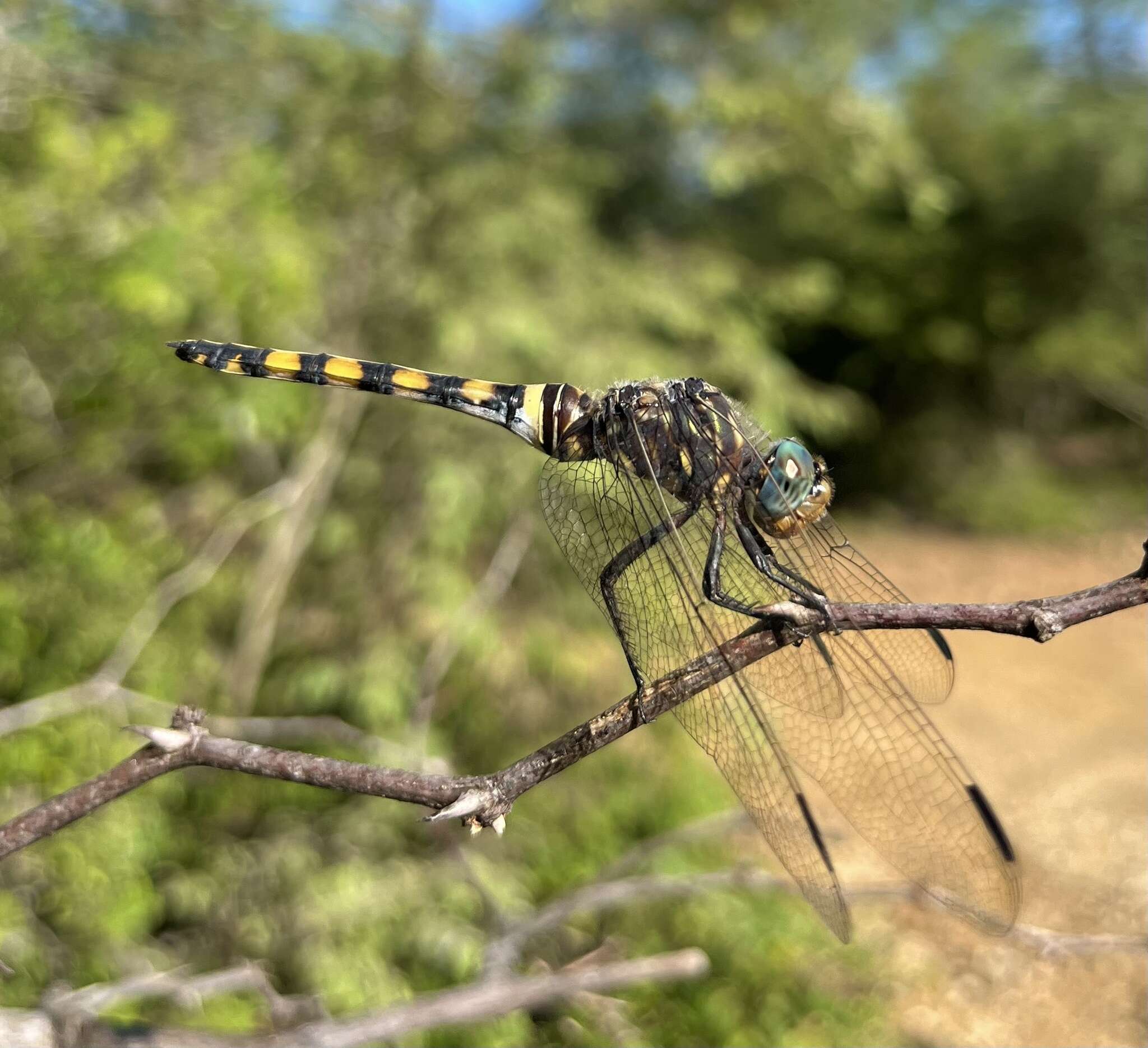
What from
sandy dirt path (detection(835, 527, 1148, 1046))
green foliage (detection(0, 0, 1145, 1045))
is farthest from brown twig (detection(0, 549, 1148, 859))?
sandy dirt path (detection(835, 527, 1148, 1046))

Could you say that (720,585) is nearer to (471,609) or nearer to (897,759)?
(897,759)

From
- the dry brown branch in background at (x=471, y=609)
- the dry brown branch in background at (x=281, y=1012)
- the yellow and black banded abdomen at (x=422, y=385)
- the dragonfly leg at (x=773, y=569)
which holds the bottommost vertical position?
the dry brown branch in background at (x=281, y=1012)

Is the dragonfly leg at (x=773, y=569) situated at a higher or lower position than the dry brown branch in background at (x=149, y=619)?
lower

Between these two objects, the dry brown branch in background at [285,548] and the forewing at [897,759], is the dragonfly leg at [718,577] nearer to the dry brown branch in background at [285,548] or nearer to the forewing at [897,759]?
the forewing at [897,759]

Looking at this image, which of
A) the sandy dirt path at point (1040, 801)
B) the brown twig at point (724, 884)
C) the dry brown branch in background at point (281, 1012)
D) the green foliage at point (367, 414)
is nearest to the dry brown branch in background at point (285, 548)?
the green foliage at point (367, 414)

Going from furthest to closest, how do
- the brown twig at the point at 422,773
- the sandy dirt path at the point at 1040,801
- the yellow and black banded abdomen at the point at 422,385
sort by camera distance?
the sandy dirt path at the point at 1040,801
the yellow and black banded abdomen at the point at 422,385
the brown twig at the point at 422,773

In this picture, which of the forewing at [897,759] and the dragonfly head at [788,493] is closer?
the forewing at [897,759]

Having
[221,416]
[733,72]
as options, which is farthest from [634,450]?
[733,72]

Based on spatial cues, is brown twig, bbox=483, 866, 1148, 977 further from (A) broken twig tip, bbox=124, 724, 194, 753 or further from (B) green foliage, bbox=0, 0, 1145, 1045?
(A) broken twig tip, bbox=124, 724, 194, 753

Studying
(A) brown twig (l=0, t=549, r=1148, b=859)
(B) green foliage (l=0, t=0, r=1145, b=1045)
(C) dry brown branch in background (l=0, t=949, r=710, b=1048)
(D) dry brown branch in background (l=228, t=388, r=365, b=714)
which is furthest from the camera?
(D) dry brown branch in background (l=228, t=388, r=365, b=714)
